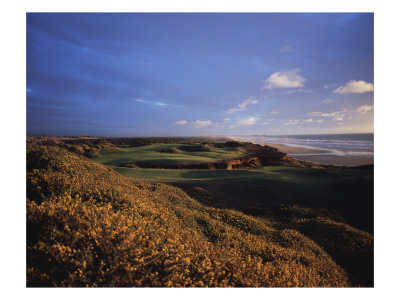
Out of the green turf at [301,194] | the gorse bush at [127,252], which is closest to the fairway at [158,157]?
the green turf at [301,194]

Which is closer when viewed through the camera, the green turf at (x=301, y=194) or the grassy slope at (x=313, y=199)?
the grassy slope at (x=313, y=199)

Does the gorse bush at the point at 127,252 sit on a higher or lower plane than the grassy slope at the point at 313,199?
higher

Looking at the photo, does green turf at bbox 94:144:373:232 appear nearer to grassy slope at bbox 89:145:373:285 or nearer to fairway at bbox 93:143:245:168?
grassy slope at bbox 89:145:373:285

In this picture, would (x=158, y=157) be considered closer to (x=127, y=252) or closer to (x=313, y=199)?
(x=313, y=199)

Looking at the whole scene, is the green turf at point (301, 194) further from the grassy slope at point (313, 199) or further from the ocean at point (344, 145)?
the ocean at point (344, 145)

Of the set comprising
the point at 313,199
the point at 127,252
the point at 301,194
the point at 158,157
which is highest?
the point at 158,157

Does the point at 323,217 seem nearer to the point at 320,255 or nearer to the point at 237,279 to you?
the point at 320,255

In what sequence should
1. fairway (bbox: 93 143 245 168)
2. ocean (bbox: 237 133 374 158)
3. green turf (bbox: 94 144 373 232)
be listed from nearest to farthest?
green turf (bbox: 94 144 373 232) < fairway (bbox: 93 143 245 168) < ocean (bbox: 237 133 374 158)

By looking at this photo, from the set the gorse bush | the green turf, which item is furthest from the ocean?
the gorse bush

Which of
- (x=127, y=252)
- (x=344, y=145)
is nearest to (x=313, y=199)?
(x=127, y=252)

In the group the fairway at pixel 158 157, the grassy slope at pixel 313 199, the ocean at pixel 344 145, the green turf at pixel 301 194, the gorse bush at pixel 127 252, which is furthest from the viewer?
the ocean at pixel 344 145

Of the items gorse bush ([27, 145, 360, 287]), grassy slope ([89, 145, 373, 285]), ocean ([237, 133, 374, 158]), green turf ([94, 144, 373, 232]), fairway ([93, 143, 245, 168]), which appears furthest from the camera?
ocean ([237, 133, 374, 158])

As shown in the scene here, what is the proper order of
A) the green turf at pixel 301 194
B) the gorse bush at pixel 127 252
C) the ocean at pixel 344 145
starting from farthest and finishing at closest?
the ocean at pixel 344 145
the green turf at pixel 301 194
the gorse bush at pixel 127 252
